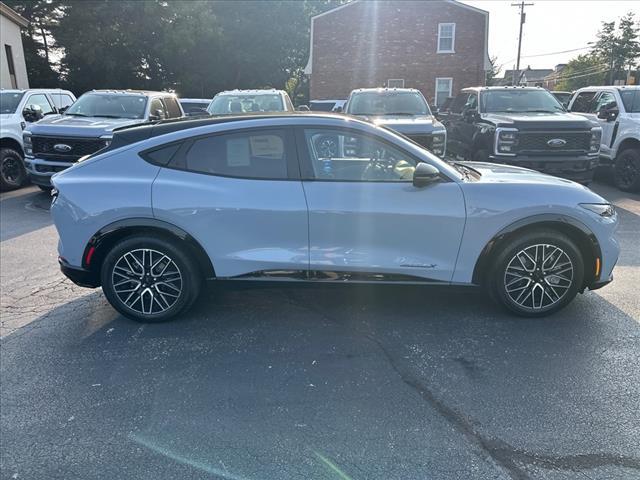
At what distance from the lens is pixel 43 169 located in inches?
351

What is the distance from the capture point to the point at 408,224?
3.96 m

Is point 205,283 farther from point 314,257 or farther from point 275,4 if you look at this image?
point 275,4

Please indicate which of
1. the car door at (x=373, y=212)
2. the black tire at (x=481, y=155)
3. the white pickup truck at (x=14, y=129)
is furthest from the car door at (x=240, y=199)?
the white pickup truck at (x=14, y=129)

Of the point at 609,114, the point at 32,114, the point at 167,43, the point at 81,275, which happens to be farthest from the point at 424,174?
the point at 167,43

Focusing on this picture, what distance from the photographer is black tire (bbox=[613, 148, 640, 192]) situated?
9766 millimetres

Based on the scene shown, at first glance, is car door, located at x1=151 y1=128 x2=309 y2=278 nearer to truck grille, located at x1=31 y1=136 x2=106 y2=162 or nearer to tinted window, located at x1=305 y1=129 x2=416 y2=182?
tinted window, located at x1=305 y1=129 x2=416 y2=182

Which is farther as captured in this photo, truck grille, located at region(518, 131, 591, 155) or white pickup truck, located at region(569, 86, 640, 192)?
white pickup truck, located at region(569, 86, 640, 192)

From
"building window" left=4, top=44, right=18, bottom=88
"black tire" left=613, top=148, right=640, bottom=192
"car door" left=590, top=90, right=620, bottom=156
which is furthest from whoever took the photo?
"building window" left=4, top=44, right=18, bottom=88

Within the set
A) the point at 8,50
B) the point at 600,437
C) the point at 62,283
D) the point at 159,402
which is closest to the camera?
the point at 600,437

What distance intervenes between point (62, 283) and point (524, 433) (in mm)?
4669

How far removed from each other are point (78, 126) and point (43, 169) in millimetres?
1015

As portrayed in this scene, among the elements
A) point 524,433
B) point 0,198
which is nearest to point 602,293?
point 524,433

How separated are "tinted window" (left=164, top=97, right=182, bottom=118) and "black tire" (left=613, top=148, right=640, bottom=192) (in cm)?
947

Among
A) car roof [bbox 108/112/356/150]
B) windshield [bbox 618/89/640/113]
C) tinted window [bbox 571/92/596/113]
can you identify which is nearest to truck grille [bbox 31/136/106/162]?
car roof [bbox 108/112/356/150]
